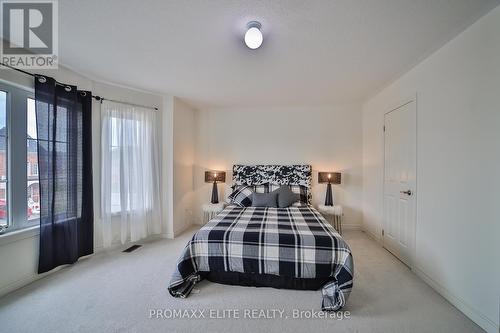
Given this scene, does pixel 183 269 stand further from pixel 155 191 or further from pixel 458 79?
pixel 458 79

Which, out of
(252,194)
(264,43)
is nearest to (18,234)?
(252,194)

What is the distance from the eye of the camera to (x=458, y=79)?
6.00 feet

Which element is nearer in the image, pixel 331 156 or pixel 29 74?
pixel 29 74

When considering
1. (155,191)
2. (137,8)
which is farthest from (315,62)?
(155,191)

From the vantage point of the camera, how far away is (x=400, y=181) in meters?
2.68

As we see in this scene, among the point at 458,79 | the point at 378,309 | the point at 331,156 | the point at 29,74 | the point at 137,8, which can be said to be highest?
the point at 137,8

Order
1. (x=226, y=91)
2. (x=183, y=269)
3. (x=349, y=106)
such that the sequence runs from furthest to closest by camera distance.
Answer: (x=349, y=106) < (x=226, y=91) < (x=183, y=269)

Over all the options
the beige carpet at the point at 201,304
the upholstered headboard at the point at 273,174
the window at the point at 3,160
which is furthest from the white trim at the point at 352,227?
the window at the point at 3,160

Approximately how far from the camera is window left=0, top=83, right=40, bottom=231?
2014mm

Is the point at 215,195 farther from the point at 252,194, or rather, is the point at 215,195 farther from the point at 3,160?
the point at 3,160

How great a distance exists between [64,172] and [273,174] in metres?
3.12

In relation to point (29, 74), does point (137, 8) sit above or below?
above

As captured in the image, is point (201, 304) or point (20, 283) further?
point (20, 283)

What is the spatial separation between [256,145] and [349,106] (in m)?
1.96
